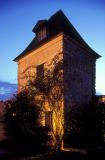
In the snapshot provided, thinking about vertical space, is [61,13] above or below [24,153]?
above

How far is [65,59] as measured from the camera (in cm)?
1401

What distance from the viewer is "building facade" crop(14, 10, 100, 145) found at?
15.1 m

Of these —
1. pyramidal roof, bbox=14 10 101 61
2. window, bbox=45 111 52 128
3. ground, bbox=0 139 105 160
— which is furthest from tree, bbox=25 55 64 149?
pyramidal roof, bbox=14 10 101 61

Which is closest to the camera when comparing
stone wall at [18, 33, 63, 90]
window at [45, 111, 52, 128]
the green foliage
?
the green foliage

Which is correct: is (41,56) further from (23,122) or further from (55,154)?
(55,154)

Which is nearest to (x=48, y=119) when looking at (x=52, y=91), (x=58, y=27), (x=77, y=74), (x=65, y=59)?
(x=77, y=74)

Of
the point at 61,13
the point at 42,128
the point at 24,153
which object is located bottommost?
the point at 24,153

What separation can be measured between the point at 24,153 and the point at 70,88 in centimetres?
514

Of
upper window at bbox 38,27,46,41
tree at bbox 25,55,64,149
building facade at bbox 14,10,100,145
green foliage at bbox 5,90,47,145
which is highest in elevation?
upper window at bbox 38,27,46,41

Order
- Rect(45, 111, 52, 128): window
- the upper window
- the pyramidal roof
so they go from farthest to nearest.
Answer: the upper window → the pyramidal roof → Rect(45, 111, 52, 128): window

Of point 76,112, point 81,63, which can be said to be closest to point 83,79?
point 81,63

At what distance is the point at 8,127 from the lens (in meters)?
15.3

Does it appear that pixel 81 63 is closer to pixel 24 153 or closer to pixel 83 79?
pixel 83 79

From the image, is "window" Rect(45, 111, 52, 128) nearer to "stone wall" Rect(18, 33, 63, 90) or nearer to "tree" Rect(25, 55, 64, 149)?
"tree" Rect(25, 55, 64, 149)
